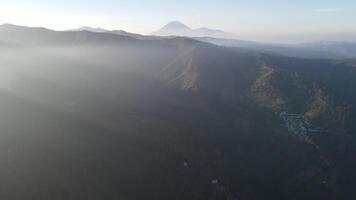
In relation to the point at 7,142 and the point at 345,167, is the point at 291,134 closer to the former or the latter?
the point at 345,167

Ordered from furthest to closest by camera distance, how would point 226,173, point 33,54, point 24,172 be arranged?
point 33,54 < point 226,173 < point 24,172

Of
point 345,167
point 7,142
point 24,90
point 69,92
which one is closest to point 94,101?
point 69,92

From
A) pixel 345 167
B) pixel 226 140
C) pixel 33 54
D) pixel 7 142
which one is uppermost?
pixel 33 54

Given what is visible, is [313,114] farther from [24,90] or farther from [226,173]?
[24,90]

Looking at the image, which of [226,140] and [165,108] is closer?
[226,140]

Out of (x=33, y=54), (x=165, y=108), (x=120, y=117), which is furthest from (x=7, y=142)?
(x=33, y=54)

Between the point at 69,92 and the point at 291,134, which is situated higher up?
the point at 69,92

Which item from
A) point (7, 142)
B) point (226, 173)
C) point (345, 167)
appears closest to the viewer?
point (7, 142)
